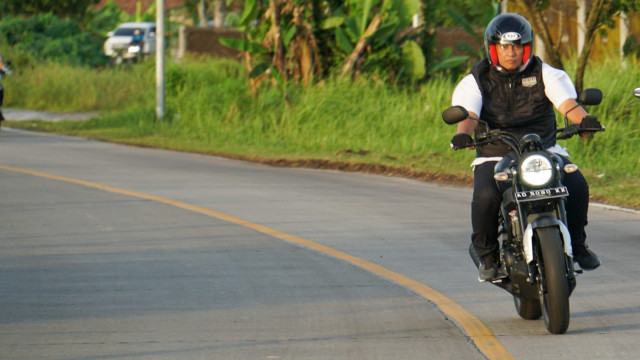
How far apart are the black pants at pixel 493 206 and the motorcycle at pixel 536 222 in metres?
0.07

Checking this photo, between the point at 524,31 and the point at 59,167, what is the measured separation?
11910 mm

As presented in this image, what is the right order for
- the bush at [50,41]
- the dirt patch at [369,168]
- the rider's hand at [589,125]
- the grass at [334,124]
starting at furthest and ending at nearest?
1. the bush at [50,41]
2. the grass at [334,124]
3. the dirt patch at [369,168]
4. the rider's hand at [589,125]

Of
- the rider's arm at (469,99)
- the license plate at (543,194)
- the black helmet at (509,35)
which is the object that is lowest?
the license plate at (543,194)

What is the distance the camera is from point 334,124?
77.5 ft

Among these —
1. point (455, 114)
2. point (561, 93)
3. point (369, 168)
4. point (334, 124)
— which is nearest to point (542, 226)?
point (455, 114)

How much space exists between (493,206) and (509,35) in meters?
1.05

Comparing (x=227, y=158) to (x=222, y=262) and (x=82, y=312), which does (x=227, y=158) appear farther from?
(x=82, y=312)

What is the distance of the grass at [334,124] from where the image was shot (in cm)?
1895

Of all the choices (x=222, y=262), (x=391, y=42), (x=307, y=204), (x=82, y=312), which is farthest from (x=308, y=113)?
(x=82, y=312)

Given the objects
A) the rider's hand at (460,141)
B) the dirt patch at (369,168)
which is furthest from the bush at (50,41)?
the rider's hand at (460,141)

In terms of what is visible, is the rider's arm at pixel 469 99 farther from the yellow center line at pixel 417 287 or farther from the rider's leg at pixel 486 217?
the yellow center line at pixel 417 287

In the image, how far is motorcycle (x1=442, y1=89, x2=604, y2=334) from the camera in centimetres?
723

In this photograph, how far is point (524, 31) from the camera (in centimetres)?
788

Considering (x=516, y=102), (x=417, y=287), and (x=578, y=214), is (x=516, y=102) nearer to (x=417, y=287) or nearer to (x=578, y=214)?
(x=578, y=214)
